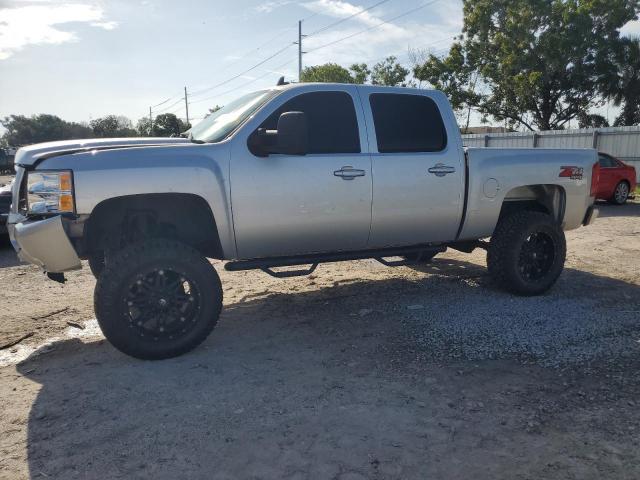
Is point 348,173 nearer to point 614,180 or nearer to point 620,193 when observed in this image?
point 614,180

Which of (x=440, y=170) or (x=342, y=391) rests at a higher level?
(x=440, y=170)

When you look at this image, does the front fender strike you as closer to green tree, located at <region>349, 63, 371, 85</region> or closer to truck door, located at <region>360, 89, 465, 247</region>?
truck door, located at <region>360, 89, 465, 247</region>

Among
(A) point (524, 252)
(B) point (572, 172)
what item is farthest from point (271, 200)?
(B) point (572, 172)

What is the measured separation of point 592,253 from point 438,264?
243 cm

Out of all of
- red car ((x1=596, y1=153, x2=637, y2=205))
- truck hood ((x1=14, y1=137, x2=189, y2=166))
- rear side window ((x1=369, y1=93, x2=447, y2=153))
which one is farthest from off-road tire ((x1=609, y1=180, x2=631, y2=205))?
truck hood ((x1=14, y1=137, x2=189, y2=166))

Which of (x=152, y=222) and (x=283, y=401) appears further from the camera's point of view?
(x=152, y=222)

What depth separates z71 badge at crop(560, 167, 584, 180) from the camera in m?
5.53

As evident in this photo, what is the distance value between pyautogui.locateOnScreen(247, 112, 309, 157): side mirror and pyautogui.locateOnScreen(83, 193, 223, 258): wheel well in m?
0.62

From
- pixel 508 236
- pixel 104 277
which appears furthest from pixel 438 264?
pixel 104 277

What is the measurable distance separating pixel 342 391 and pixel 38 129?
68.7 meters

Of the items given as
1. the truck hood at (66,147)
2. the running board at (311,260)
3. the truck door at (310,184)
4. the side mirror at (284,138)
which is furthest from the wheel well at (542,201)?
the truck hood at (66,147)

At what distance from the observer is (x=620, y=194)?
551 inches

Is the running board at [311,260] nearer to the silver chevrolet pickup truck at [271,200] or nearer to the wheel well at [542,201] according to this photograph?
the silver chevrolet pickup truck at [271,200]

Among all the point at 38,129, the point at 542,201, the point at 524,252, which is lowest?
the point at 524,252
